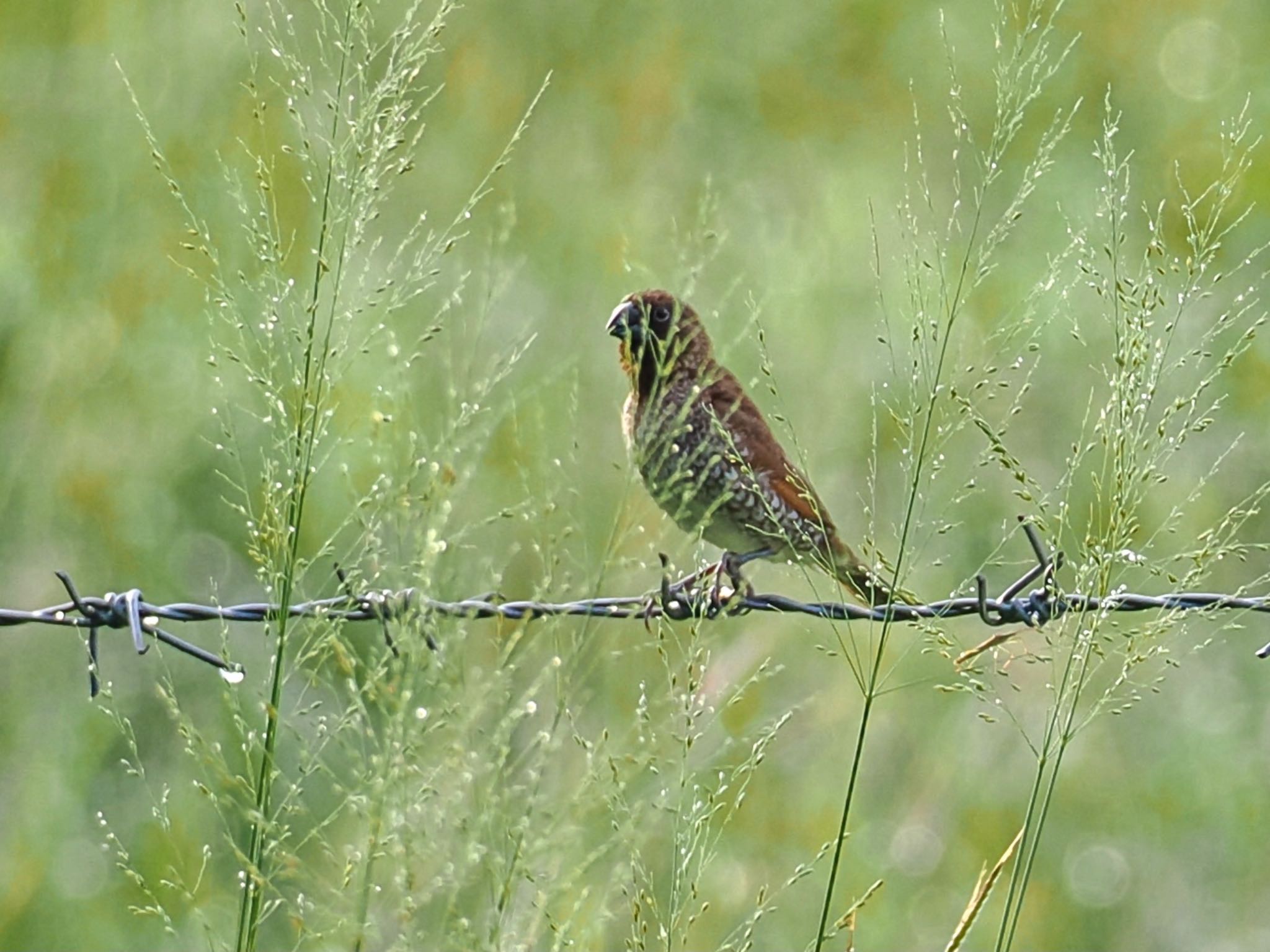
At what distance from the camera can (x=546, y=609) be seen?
7.40 ft

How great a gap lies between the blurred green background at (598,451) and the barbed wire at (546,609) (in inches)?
55.1

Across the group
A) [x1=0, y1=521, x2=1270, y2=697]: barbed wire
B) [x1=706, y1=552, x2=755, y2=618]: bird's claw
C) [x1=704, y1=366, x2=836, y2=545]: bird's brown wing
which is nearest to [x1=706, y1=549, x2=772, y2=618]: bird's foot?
[x1=706, y1=552, x2=755, y2=618]: bird's claw

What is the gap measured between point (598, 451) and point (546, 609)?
3.38 metres

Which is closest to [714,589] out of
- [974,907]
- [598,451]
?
[598,451]

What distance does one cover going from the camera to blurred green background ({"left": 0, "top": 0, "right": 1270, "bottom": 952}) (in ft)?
16.4

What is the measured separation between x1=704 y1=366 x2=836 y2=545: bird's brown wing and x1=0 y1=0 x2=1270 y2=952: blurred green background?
266mm

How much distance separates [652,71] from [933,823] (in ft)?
9.85

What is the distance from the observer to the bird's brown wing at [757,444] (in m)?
4.58

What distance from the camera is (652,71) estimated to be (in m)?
7.00

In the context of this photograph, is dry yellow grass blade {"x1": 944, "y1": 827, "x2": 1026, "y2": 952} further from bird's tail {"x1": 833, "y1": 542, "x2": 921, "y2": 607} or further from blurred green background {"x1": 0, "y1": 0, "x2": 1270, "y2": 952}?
blurred green background {"x1": 0, "y1": 0, "x2": 1270, "y2": 952}

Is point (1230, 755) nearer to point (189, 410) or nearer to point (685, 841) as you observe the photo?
point (189, 410)

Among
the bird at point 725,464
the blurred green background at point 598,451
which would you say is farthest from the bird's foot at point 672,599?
the blurred green background at point 598,451

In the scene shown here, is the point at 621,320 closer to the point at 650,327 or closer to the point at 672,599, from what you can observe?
the point at 650,327

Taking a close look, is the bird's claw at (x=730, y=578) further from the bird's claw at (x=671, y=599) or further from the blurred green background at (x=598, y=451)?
the blurred green background at (x=598, y=451)
